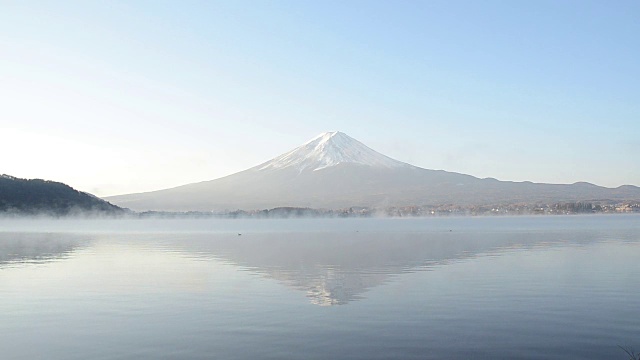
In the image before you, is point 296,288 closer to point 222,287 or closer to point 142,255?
point 222,287

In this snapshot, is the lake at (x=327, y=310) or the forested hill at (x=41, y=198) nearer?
the lake at (x=327, y=310)

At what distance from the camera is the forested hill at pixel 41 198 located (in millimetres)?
149375

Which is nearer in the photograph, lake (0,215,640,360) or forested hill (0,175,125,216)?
lake (0,215,640,360)

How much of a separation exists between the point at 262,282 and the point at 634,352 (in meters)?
15.9

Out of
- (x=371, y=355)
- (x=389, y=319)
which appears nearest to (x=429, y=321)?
(x=389, y=319)

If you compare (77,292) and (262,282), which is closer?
(77,292)

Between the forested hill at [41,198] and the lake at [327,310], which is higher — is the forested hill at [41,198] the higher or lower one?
the higher one

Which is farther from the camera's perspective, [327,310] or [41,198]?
[41,198]

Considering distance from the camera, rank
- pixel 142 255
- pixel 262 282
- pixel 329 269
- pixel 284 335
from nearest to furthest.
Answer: pixel 284 335 → pixel 262 282 → pixel 329 269 → pixel 142 255

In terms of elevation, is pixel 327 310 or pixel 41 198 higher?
pixel 41 198

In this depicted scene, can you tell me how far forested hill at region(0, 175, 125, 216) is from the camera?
149375mm

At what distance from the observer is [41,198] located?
157875 millimetres

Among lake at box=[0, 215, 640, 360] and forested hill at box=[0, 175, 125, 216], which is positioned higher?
forested hill at box=[0, 175, 125, 216]

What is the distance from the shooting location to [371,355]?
1355 cm
